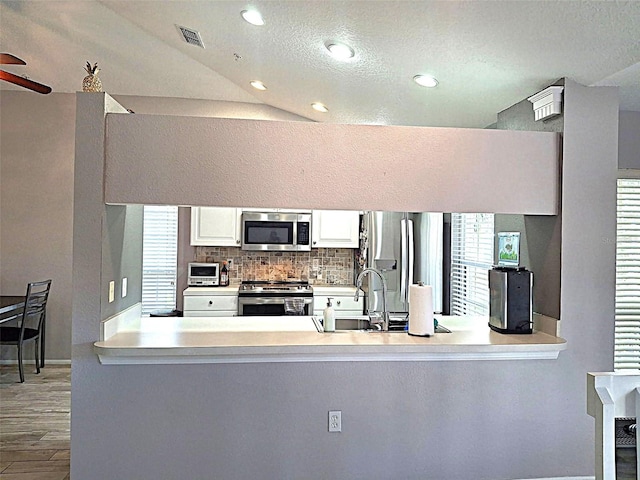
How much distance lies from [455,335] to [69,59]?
443 cm

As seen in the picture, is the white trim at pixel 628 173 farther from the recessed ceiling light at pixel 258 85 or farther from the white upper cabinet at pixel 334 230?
the recessed ceiling light at pixel 258 85

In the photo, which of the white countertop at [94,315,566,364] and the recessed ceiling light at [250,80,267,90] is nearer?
the white countertop at [94,315,566,364]

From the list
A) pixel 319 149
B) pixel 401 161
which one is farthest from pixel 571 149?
pixel 319 149

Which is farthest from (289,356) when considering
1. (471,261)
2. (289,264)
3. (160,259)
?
(160,259)

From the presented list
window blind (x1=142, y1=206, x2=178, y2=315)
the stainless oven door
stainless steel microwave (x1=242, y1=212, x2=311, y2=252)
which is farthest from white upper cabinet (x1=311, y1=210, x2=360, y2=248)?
window blind (x1=142, y1=206, x2=178, y2=315)

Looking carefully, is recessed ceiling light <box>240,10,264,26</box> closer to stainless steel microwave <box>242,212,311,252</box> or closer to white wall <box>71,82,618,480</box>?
white wall <box>71,82,618,480</box>

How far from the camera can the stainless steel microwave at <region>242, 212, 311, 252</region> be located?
5.68m

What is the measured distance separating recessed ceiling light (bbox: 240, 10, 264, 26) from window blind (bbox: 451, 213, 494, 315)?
2.30 metres

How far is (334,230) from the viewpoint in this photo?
19.2ft

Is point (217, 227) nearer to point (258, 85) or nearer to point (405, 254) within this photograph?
point (258, 85)

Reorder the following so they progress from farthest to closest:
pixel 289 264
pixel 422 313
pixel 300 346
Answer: pixel 289 264 → pixel 422 313 → pixel 300 346

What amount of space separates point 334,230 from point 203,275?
1.53 metres

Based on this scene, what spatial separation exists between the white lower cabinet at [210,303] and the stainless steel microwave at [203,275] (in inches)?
9.5

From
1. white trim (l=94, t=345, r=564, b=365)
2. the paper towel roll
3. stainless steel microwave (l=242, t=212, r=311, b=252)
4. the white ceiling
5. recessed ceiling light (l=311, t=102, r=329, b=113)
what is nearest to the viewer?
the white ceiling
